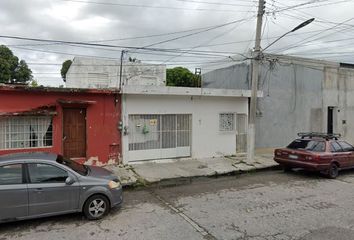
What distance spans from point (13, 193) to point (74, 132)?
584cm

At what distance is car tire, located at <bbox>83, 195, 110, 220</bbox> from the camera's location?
7147 millimetres

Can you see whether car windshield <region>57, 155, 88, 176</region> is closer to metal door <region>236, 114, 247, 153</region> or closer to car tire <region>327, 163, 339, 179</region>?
car tire <region>327, 163, 339, 179</region>

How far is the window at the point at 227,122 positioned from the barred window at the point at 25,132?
775 cm

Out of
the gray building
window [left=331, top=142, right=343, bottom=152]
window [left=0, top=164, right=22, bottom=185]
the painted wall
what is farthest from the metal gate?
window [left=0, top=164, right=22, bottom=185]

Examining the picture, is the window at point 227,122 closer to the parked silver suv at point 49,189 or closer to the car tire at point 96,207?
the parked silver suv at point 49,189

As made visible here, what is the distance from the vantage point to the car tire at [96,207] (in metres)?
7.15

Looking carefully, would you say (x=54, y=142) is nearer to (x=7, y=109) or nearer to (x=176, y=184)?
(x=7, y=109)

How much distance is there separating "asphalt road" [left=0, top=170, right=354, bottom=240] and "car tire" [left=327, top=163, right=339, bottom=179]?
1.39m

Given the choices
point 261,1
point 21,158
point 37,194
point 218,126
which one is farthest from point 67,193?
point 261,1

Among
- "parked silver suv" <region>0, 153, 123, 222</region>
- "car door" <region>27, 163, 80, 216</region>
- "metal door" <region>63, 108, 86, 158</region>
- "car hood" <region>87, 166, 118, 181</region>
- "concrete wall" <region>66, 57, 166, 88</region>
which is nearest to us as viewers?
"parked silver suv" <region>0, 153, 123, 222</region>

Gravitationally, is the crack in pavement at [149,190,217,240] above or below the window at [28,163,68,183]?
below

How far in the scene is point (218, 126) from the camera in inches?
603

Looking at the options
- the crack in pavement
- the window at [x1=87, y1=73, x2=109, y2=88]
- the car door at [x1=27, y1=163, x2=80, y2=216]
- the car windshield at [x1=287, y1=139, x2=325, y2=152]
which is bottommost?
the crack in pavement

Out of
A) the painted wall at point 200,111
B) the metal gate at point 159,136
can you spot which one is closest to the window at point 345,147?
the painted wall at point 200,111
